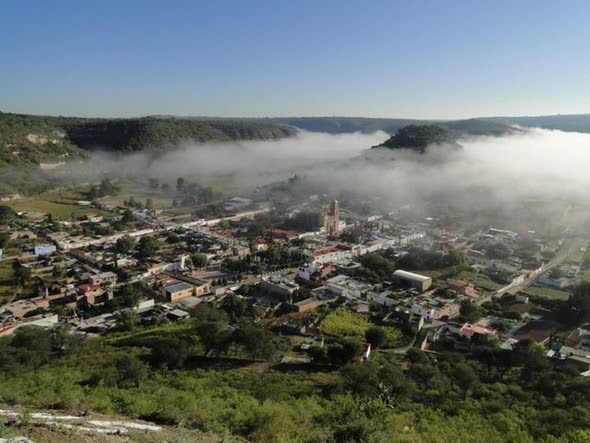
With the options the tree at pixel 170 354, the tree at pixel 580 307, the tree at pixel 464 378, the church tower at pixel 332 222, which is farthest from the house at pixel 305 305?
the church tower at pixel 332 222

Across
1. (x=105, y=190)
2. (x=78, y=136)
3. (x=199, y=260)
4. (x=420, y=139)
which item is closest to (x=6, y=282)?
(x=199, y=260)

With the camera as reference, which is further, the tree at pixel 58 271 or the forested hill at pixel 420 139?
the forested hill at pixel 420 139

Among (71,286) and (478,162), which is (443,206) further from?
(71,286)

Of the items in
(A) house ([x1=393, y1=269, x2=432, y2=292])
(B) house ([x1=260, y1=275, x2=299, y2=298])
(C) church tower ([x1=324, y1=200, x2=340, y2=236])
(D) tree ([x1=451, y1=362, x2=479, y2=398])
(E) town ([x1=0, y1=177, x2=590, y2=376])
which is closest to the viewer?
(D) tree ([x1=451, y1=362, x2=479, y2=398])

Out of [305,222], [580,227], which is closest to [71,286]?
[305,222]

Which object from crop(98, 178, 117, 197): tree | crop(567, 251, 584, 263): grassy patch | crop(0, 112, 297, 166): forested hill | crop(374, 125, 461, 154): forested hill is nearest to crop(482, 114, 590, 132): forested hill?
crop(374, 125, 461, 154): forested hill

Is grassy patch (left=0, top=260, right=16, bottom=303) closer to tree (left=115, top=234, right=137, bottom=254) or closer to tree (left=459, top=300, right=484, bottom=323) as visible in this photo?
tree (left=115, top=234, right=137, bottom=254)

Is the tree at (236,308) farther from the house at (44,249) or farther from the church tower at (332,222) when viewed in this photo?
the church tower at (332,222)
